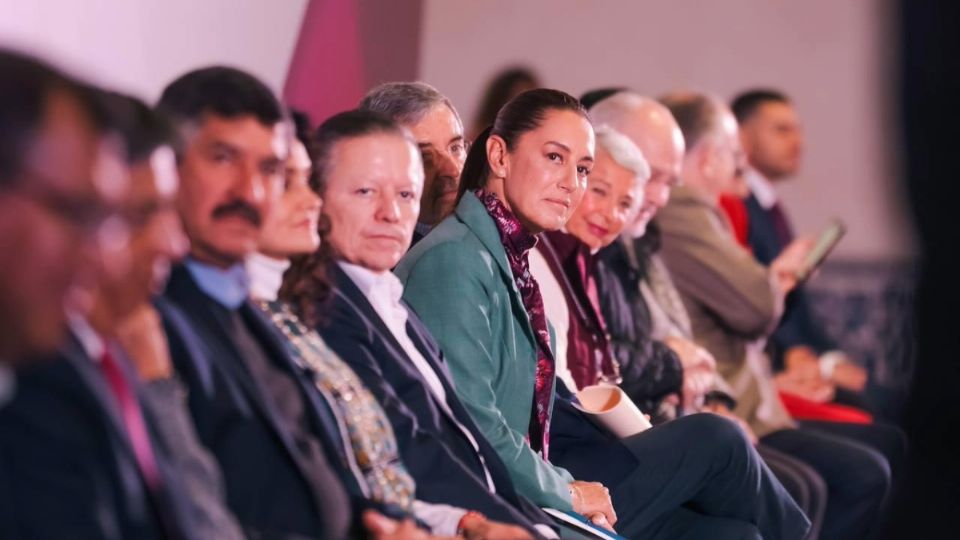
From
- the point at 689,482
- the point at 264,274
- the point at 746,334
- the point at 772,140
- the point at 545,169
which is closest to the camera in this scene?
the point at 264,274

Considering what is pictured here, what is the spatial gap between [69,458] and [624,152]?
230 centimetres

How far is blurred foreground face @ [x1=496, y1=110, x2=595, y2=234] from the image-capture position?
347 cm

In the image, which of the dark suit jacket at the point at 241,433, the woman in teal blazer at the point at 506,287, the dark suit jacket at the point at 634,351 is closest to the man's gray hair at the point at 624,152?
the dark suit jacket at the point at 634,351

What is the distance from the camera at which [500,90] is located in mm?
5953

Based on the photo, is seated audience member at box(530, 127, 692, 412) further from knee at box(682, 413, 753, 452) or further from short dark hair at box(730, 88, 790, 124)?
short dark hair at box(730, 88, 790, 124)

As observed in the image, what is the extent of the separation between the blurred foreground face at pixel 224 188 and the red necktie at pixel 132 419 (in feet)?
1.22

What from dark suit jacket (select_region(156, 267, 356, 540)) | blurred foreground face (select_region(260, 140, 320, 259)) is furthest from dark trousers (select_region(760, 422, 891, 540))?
dark suit jacket (select_region(156, 267, 356, 540))

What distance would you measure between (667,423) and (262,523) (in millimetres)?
1437

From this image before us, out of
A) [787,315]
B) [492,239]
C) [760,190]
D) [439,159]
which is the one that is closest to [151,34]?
[439,159]

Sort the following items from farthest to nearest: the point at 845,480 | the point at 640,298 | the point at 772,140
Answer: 1. the point at 772,140
2. the point at 845,480
3. the point at 640,298

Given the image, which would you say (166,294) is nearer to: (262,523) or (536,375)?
(262,523)

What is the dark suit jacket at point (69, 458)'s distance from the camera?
1954mm

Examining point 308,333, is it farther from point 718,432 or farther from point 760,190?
point 760,190

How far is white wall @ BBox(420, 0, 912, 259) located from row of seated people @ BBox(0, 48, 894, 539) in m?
3.49
